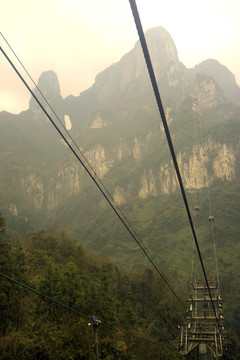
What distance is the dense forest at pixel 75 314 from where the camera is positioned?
1786 cm

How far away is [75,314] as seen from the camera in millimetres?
27828

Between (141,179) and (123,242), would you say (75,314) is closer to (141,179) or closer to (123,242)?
(123,242)

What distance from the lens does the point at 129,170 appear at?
180875mm

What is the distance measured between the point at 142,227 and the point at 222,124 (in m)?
79.3

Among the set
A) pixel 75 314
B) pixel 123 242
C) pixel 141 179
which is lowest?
pixel 75 314

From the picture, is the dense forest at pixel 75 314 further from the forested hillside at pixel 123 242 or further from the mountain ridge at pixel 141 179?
the mountain ridge at pixel 141 179

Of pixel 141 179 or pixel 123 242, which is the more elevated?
Result: pixel 141 179

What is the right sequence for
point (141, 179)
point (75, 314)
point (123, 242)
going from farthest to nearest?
point (141, 179)
point (123, 242)
point (75, 314)

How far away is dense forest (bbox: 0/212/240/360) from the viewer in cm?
1786

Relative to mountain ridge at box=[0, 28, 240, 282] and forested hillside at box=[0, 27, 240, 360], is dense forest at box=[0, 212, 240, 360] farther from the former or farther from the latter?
mountain ridge at box=[0, 28, 240, 282]

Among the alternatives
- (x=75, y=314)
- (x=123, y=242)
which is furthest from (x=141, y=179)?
(x=75, y=314)

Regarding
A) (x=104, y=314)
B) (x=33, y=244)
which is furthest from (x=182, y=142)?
(x=104, y=314)

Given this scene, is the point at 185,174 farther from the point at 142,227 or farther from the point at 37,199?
the point at 37,199

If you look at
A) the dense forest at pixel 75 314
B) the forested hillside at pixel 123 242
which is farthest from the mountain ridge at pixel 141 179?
the dense forest at pixel 75 314
